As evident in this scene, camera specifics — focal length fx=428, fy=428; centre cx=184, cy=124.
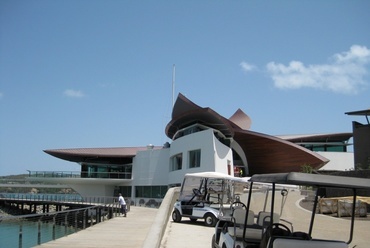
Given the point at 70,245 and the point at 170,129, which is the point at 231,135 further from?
A: the point at 70,245

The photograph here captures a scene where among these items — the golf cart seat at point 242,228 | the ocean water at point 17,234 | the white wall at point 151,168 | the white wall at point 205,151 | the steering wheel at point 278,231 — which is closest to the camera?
the steering wheel at point 278,231

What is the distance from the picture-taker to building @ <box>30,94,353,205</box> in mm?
41178

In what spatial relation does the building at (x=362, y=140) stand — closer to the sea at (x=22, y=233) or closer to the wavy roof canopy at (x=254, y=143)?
the wavy roof canopy at (x=254, y=143)

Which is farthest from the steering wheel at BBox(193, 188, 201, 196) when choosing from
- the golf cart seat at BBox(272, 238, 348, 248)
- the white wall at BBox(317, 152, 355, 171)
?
the white wall at BBox(317, 152, 355, 171)

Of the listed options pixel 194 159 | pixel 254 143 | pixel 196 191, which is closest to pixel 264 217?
pixel 196 191

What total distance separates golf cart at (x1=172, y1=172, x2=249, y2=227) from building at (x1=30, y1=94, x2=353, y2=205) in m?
19.5

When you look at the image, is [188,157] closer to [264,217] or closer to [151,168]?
[151,168]

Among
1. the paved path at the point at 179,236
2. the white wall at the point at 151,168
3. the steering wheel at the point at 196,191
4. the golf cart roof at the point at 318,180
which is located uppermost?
the white wall at the point at 151,168

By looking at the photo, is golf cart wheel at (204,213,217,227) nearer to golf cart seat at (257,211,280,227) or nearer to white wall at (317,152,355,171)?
golf cart seat at (257,211,280,227)

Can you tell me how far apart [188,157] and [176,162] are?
14.5 ft

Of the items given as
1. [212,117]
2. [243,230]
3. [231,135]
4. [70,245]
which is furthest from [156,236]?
[231,135]

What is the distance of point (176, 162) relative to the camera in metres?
46.1

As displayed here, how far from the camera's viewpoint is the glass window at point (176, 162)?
45203mm

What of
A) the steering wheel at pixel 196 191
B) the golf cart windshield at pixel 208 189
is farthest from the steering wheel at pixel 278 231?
the steering wheel at pixel 196 191
